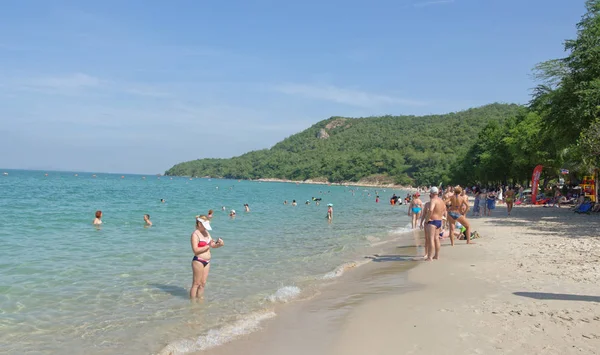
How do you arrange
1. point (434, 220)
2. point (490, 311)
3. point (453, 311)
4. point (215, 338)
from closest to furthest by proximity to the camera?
point (215, 338), point (490, 311), point (453, 311), point (434, 220)

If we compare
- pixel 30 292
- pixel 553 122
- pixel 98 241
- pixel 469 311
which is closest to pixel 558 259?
pixel 469 311

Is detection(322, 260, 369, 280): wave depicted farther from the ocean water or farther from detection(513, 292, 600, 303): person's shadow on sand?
detection(513, 292, 600, 303): person's shadow on sand

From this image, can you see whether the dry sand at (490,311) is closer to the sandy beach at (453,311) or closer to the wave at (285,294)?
the sandy beach at (453,311)

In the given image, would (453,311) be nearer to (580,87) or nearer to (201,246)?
(201,246)

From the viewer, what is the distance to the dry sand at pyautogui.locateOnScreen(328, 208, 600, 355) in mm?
5055

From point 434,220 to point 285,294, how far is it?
4.25 metres

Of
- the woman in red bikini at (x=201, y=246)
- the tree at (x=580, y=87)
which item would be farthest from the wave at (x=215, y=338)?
the tree at (x=580, y=87)

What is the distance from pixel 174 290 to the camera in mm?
8820

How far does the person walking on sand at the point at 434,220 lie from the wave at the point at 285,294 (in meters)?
3.80

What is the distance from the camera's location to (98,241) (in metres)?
15.6

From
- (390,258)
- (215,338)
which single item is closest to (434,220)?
(390,258)

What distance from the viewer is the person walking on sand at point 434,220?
10508 mm

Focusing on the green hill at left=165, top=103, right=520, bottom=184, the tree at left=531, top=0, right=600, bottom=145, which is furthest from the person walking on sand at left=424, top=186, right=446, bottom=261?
the green hill at left=165, top=103, right=520, bottom=184

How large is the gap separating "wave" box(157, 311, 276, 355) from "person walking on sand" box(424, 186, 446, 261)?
5253mm
